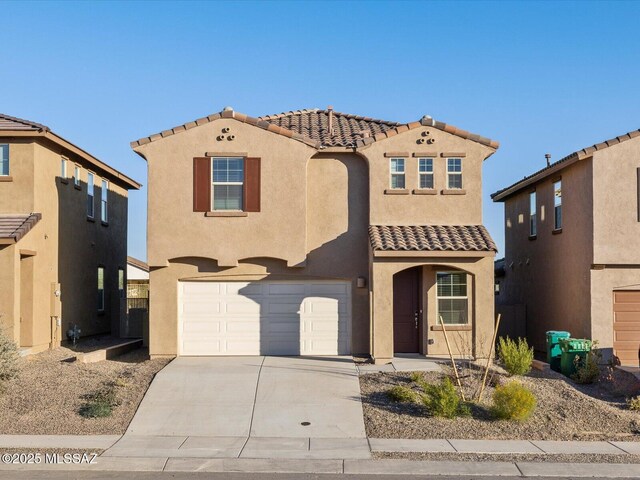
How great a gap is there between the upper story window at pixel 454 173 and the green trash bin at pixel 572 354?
4.88 meters

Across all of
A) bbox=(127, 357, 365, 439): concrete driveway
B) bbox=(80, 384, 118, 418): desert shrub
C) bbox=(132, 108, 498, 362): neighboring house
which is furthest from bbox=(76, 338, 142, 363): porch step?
bbox=(80, 384, 118, 418): desert shrub

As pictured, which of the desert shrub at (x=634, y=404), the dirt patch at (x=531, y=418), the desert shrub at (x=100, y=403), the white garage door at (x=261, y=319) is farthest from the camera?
the white garage door at (x=261, y=319)

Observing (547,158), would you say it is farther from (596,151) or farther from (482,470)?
(482,470)

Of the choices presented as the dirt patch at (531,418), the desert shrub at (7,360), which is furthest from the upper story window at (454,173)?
the desert shrub at (7,360)

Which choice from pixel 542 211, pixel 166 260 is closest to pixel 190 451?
pixel 166 260

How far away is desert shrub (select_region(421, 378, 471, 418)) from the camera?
43.5ft

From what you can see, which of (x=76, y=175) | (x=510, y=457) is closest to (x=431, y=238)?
(x=510, y=457)

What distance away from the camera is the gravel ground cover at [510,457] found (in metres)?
11.1

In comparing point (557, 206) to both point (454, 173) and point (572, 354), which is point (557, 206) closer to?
point (454, 173)

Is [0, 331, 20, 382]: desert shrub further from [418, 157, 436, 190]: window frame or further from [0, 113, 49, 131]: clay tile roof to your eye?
[418, 157, 436, 190]: window frame

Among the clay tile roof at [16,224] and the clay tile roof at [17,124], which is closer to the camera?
the clay tile roof at [16,224]

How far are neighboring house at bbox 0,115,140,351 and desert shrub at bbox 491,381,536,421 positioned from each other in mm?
11824

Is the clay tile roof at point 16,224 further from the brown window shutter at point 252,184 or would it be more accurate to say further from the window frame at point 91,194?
the brown window shutter at point 252,184

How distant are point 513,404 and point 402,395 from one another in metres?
2.18
